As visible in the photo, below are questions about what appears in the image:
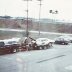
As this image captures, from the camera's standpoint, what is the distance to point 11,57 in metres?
2.26

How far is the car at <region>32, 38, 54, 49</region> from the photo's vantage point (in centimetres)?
238

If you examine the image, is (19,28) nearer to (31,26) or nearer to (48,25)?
(31,26)

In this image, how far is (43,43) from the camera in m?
2.40

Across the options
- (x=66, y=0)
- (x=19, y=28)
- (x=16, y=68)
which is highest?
(x=66, y=0)

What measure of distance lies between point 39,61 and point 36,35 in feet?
0.99

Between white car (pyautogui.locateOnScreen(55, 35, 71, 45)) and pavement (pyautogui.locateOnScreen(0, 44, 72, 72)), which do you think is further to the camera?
white car (pyautogui.locateOnScreen(55, 35, 71, 45))

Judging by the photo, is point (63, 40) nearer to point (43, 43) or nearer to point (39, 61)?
point (43, 43)

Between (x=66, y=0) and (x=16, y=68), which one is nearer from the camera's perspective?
(x=16, y=68)

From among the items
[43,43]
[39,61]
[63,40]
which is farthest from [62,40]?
[39,61]

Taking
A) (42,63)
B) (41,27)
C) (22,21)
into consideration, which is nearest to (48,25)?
(41,27)

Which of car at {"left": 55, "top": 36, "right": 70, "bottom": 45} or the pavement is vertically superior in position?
car at {"left": 55, "top": 36, "right": 70, "bottom": 45}

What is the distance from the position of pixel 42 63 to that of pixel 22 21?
21.2 inches

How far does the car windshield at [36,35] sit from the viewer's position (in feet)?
7.48

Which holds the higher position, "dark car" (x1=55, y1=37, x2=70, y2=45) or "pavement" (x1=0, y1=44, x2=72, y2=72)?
"dark car" (x1=55, y1=37, x2=70, y2=45)
